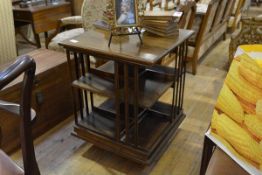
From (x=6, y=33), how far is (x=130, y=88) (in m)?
1.44

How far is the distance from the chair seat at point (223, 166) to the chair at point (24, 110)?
0.75m

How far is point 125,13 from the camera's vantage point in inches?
61.9

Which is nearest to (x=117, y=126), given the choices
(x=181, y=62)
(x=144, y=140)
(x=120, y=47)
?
(x=144, y=140)

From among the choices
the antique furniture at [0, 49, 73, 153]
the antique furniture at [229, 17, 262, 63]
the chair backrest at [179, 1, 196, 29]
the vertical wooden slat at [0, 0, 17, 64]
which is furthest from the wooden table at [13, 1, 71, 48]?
the antique furniture at [229, 17, 262, 63]

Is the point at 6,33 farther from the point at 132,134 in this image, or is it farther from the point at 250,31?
the point at 250,31

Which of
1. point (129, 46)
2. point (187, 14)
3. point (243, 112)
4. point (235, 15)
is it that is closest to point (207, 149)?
point (243, 112)

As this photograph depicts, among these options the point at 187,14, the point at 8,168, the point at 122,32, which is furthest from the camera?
the point at 187,14

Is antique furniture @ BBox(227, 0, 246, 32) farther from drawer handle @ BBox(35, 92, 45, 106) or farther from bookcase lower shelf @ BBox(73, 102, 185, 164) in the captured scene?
drawer handle @ BBox(35, 92, 45, 106)

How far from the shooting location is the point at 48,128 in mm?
2207

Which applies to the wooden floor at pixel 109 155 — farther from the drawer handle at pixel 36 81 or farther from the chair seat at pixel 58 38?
the chair seat at pixel 58 38

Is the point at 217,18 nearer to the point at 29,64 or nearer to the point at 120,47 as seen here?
the point at 120,47

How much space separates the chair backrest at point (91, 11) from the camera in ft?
8.71

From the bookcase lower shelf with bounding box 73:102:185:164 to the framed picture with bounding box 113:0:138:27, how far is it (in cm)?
68

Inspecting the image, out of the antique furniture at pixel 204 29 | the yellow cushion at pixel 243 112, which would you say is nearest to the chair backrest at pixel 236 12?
the antique furniture at pixel 204 29
